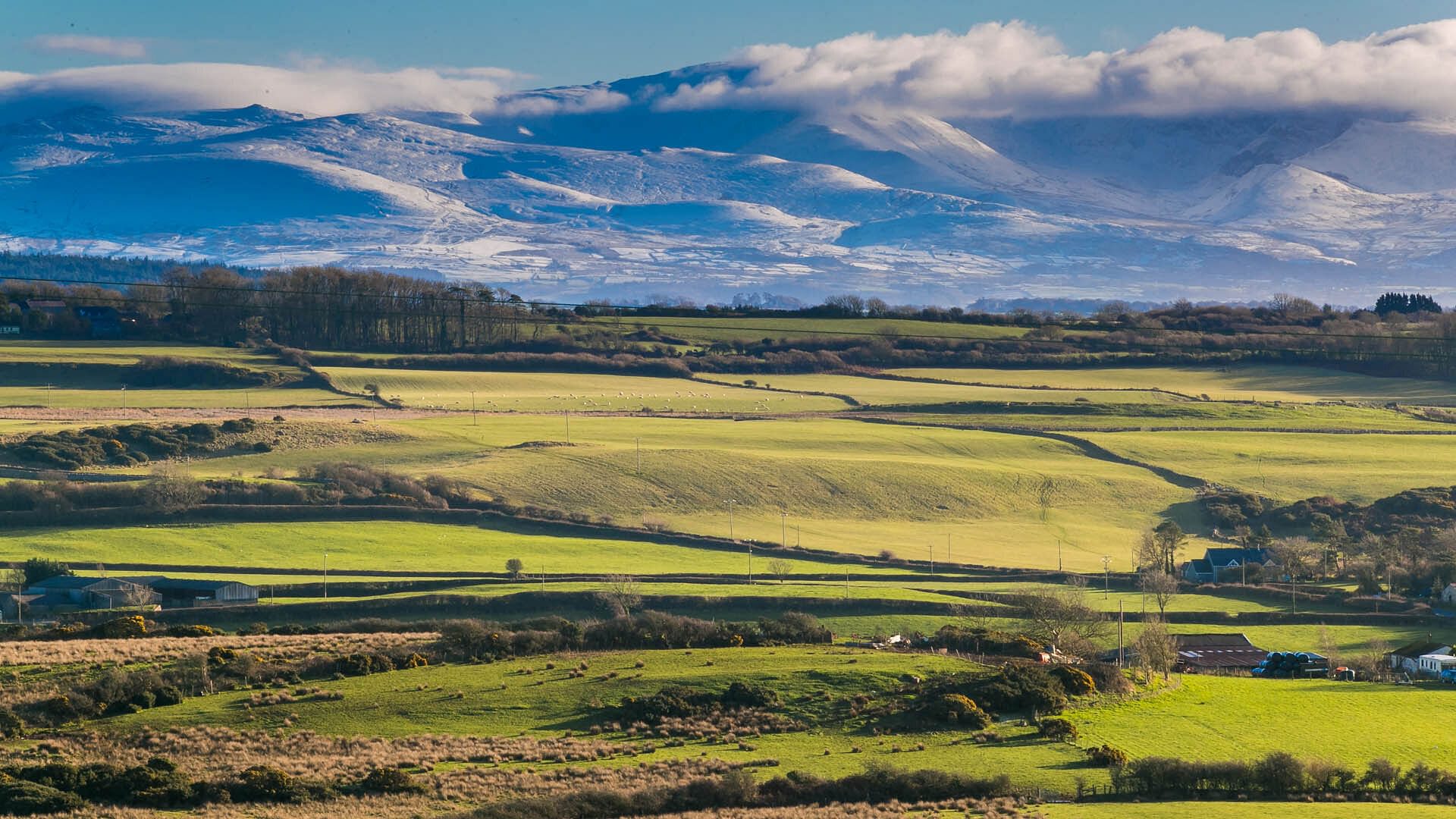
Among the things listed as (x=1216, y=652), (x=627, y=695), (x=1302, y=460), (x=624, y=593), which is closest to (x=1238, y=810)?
(x=627, y=695)

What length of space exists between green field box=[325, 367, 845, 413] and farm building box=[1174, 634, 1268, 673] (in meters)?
57.1

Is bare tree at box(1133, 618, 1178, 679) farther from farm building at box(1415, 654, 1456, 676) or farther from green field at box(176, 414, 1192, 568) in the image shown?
green field at box(176, 414, 1192, 568)

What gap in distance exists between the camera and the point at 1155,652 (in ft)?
163

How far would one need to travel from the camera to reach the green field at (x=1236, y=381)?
124 metres

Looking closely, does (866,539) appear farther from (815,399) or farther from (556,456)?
(815,399)

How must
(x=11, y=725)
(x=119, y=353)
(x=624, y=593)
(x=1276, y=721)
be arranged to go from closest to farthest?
(x=11, y=725) → (x=1276, y=721) → (x=624, y=593) → (x=119, y=353)

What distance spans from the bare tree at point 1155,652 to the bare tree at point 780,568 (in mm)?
18701

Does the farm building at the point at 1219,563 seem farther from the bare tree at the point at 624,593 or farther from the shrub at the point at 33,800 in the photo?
the shrub at the point at 33,800

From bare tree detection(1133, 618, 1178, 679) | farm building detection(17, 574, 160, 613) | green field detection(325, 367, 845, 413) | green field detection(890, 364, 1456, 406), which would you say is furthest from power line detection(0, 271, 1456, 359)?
bare tree detection(1133, 618, 1178, 679)

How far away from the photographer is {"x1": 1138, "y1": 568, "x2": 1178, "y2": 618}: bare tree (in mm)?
63906

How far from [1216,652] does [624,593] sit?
Result: 20792 millimetres

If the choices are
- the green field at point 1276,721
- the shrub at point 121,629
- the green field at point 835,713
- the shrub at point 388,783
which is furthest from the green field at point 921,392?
the shrub at point 388,783

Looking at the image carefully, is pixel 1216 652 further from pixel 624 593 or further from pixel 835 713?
pixel 624 593

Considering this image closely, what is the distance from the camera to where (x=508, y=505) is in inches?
3152
